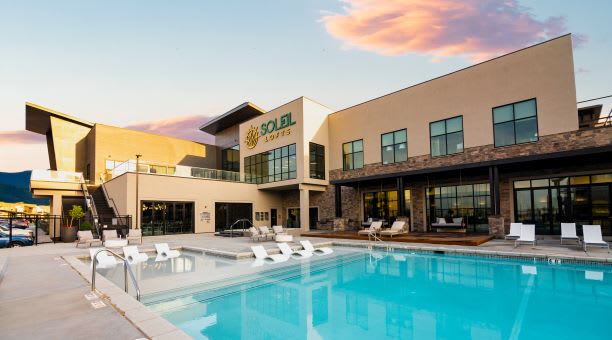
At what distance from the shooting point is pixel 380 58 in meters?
16.9

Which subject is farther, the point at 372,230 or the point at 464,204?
the point at 464,204

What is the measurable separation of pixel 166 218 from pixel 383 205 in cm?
1349

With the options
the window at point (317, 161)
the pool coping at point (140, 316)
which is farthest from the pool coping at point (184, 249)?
the window at point (317, 161)

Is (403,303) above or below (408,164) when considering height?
below

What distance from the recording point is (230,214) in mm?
22891

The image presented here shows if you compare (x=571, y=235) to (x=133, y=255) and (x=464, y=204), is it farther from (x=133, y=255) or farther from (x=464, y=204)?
(x=133, y=255)

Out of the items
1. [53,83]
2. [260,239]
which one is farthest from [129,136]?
[260,239]

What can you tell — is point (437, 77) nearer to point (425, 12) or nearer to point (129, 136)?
point (425, 12)

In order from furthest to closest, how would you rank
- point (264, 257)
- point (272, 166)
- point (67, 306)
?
point (272, 166), point (264, 257), point (67, 306)

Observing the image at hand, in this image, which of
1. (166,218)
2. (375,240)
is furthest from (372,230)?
(166,218)

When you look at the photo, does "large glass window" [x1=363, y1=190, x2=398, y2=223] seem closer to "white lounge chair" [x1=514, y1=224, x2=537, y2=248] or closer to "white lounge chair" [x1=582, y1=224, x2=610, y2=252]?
"white lounge chair" [x1=514, y1=224, x2=537, y2=248]

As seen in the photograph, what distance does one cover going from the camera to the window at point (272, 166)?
72.6 feet

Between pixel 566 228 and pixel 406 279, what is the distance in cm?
715

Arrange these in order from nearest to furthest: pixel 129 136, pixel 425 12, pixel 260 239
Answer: pixel 425 12
pixel 260 239
pixel 129 136
